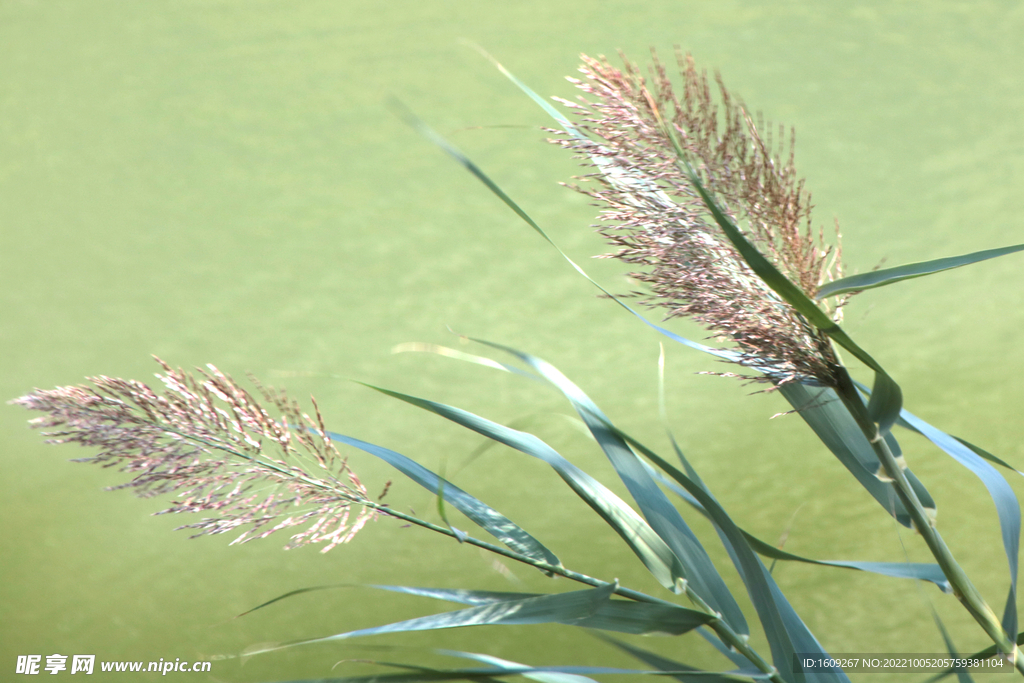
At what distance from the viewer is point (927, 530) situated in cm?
33

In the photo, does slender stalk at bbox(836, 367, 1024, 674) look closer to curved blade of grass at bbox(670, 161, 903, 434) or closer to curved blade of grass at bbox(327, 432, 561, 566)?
curved blade of grass at bbox(670, 161, 903, 434)

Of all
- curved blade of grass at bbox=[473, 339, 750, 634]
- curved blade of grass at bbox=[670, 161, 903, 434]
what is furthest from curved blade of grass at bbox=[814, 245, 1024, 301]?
curved blade of grass at bbox=[473, 339, 750, 634]

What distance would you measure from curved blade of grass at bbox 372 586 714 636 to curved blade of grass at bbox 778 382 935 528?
0.12 metres

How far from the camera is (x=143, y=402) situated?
0.92 feet

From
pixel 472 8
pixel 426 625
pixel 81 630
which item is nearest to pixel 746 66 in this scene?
pixel 472 8

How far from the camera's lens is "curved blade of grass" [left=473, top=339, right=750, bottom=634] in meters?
0.35

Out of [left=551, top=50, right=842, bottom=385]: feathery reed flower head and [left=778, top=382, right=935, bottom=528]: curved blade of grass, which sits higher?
[left=551, top=50, right=842, bottom=385]: feathery reed flower head

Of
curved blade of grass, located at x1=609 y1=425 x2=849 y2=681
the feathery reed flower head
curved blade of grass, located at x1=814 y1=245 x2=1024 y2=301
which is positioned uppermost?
the feathery reed flower head

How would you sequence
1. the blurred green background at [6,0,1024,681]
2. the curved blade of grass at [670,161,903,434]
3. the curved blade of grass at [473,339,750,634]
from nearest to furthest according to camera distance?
the curved blade of grass at [670,161,903,434] → the curved blade of grass at [473,339,750,634] → the blurred green background at [6,0,1024,681]

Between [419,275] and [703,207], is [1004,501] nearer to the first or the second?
[703,207]

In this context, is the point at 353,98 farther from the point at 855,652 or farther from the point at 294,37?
the point at 855,652

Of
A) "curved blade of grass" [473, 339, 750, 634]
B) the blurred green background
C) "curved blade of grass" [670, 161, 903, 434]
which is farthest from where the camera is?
the blurred green background

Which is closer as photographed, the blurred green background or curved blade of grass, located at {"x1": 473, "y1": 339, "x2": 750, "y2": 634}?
curved blade of grass, located at {"x1": 473, "y1": 339, "x2": 750, "y2": 634}

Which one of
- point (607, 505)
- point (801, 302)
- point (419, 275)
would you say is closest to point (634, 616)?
point (607, 505)
